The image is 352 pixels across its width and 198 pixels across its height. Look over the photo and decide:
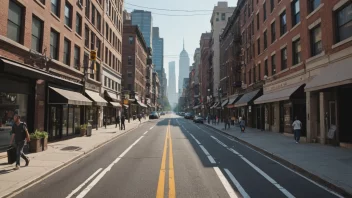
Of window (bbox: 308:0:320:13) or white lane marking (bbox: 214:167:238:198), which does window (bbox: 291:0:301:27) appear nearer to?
window (bbox: 308:0:320:13)

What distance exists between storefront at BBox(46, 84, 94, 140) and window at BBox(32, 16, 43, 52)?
2.68 meters

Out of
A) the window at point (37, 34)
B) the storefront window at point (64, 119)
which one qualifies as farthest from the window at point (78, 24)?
the window at point (37, 34)

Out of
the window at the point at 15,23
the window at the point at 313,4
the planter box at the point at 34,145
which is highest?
the window at the point at 313,4

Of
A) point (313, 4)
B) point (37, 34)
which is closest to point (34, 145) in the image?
point (37, 34)

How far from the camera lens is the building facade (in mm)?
76875

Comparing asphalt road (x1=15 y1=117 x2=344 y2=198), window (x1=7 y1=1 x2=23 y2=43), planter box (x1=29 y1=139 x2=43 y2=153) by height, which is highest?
window (x1=7 y1=1 x2=23 y2=43)

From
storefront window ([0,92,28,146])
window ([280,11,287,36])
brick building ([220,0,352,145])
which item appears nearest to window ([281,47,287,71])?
brick building ([220,0,352,145])

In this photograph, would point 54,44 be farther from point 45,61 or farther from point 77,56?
point 77,56

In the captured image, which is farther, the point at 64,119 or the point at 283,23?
the point at 283,23

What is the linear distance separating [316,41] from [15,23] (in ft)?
62.2

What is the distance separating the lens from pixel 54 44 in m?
20.9

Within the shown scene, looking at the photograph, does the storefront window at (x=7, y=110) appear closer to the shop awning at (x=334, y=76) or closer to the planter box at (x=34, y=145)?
the planter box at (x=34, y=145)

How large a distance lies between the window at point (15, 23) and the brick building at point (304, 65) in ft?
55.1

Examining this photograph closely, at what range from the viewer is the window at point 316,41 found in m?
19.3
